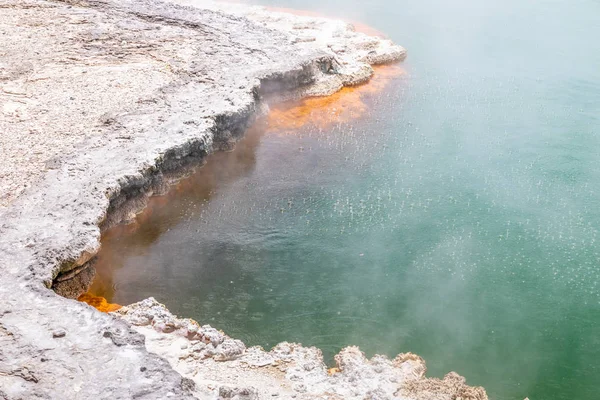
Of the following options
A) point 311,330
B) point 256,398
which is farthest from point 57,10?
point 256,398

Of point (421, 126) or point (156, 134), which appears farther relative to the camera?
point (421, 126)

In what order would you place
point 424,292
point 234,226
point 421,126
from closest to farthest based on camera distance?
point 424,292 → point 234,226 → point 421,126

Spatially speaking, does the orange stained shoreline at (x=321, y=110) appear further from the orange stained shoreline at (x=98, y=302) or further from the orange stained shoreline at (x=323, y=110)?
the orange stained shoreline at (x=98, y=302)

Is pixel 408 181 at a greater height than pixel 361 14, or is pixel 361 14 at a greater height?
pixel 361 14

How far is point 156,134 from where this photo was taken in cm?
732

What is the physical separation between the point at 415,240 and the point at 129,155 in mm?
3526

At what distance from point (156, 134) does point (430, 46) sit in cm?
A: 745

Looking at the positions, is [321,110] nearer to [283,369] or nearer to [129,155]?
[129,155]

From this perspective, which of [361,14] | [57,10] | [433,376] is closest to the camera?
[433,376]

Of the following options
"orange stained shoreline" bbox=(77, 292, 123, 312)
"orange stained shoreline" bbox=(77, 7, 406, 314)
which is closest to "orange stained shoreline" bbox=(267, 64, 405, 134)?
"orange stained shoreline" bbox=(77, 7, 406, 314)

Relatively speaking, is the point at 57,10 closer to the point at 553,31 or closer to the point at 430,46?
the point at 430,46

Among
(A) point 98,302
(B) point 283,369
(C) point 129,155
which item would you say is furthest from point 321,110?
(B) point 283,369

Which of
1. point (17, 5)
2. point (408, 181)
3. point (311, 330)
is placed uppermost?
point (17, 5)

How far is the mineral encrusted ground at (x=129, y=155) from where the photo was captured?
4.25 m
